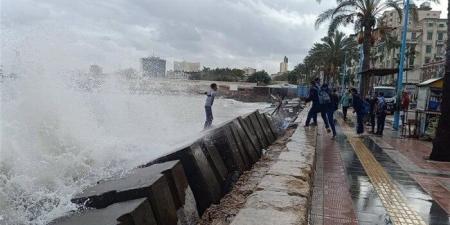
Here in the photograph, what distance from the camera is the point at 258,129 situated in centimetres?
1205

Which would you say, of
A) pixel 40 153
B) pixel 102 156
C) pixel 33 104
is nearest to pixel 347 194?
pixel 102 156

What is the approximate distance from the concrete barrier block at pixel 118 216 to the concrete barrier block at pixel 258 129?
291 inches

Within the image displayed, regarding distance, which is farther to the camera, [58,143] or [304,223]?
[58,143]

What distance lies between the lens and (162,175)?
474 cm

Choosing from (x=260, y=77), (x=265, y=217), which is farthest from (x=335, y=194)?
(x=260, y=77)

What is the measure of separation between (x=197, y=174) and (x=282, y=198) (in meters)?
1.43

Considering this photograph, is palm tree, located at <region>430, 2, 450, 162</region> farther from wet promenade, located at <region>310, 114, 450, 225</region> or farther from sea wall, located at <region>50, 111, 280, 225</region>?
sea wall, located at <region>50, 111, 280, 225</region>

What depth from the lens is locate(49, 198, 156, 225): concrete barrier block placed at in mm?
3793

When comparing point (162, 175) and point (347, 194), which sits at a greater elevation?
point (162, 175)

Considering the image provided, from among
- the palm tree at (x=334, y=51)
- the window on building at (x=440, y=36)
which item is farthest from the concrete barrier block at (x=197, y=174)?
the window on building at (x=440, y=36)

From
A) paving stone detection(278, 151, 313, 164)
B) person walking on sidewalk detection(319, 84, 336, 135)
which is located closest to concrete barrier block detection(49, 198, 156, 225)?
paving stone detection(278, 151, 313, 164)

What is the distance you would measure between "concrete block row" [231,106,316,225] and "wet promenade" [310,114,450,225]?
32cm

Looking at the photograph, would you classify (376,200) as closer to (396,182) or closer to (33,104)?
(396,182)

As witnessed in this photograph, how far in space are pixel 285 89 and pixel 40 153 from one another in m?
75.4
